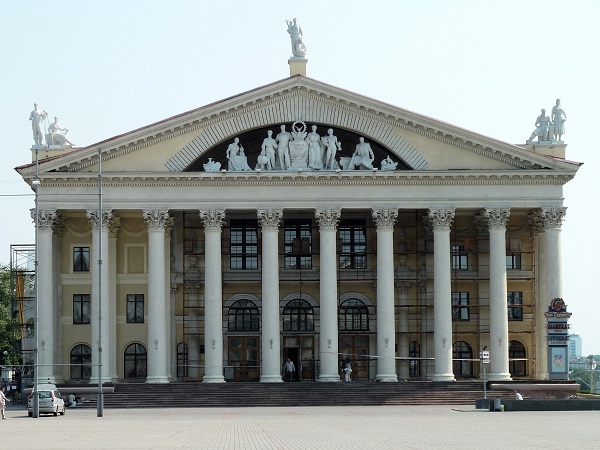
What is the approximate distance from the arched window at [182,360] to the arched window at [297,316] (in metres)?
6.35

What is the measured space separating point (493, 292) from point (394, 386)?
8.46 m

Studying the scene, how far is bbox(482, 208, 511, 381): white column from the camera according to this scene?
72.9 meters

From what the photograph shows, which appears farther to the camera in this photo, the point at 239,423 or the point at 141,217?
the point at 141,217

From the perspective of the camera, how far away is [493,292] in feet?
241

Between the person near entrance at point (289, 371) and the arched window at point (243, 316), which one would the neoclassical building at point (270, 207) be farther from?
the person near entrance at point (289, 371)

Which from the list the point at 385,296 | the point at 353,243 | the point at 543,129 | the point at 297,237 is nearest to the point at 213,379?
the point at 385,296

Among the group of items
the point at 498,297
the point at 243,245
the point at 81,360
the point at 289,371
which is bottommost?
the point at 289,371

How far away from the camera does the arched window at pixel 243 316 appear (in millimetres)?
79562

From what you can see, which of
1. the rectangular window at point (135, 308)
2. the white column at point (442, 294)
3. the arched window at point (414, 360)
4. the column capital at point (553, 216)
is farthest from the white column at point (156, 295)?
the column capital at point (553, 216)

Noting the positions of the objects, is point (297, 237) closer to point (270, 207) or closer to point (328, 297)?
point (270, 207)

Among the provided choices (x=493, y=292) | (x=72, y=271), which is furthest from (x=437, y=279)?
(x=72, y=271)

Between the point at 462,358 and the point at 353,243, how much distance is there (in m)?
9.67

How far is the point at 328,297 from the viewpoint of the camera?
73312mm

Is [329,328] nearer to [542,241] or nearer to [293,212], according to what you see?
[293,212]
